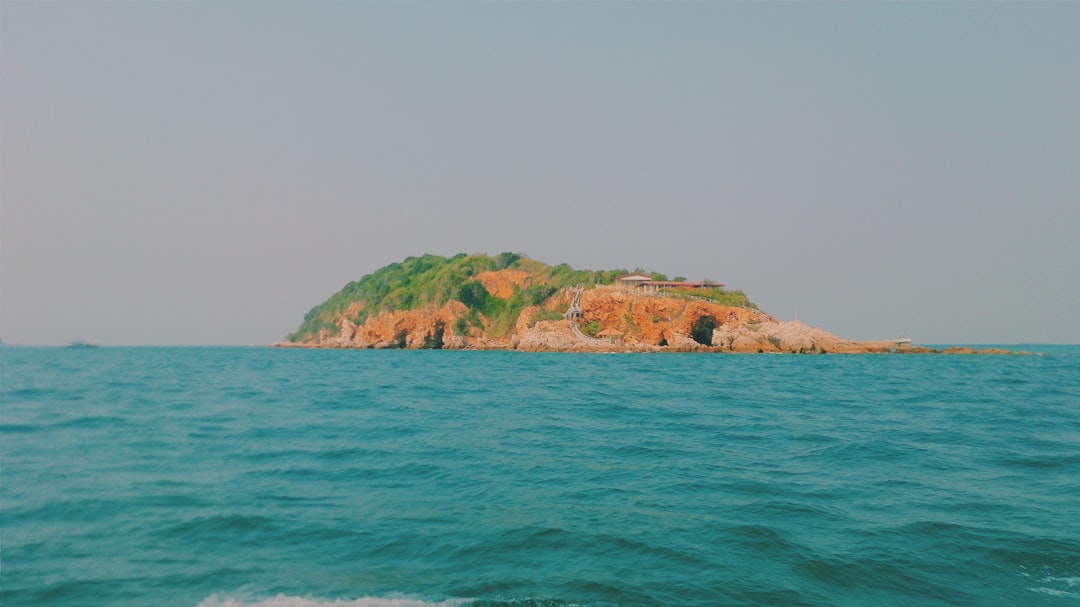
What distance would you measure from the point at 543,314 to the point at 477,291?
20.4 m

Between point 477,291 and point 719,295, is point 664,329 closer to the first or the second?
point 719,295

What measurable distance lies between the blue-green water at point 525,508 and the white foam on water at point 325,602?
0.11 feet

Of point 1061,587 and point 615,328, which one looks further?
point 615,328

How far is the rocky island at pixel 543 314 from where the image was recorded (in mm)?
83375

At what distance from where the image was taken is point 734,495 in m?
11.4

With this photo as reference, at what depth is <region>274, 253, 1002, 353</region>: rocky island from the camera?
8338 cm

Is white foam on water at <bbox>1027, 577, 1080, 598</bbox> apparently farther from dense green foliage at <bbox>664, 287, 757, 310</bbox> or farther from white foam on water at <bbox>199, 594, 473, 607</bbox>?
dense green foliage at <bbox>664, 287, 757, 310</bbox>

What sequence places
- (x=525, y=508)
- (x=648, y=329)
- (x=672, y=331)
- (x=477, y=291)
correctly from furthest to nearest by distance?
(x=477, y=291) < (x=648, y=329) < (x=672, y=331) < (x=525, y=508)

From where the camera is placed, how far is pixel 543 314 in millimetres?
101625

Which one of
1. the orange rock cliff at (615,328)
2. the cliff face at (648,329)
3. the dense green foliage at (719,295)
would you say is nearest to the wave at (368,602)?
the cliff face at (648,329)

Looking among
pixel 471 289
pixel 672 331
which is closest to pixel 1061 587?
pixel 672 331

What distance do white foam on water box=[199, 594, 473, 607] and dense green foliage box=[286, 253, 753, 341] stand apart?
85.3 metres

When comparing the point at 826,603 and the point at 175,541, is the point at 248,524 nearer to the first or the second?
the point at 175,541

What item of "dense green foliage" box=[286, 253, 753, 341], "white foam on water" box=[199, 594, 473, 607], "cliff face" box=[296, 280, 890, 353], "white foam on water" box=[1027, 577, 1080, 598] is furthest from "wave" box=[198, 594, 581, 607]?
"dense green foliage" box=[286, 253, 753, 341]
